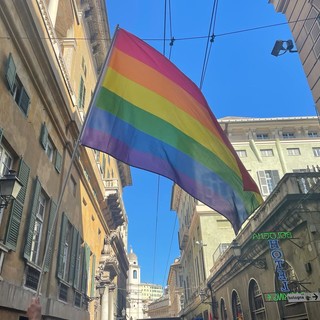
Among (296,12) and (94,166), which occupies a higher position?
(296,12)

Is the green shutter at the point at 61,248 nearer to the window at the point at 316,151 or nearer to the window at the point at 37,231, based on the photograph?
the window at the point at 37,231

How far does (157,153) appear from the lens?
6156mm

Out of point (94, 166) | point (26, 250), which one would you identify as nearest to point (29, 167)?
point (26, 250)

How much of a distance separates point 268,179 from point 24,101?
26.4m

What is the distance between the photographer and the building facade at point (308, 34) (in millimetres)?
13273

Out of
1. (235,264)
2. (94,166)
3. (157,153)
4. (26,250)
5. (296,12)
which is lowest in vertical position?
(26,250)

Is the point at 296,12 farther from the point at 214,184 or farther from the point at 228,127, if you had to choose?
the point at 228,127

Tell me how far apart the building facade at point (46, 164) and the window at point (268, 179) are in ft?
56.6

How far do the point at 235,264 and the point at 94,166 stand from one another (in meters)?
9.01

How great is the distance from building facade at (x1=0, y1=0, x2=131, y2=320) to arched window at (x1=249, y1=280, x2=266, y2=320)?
25.2ft

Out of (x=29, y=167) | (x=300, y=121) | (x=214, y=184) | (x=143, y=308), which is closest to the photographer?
(x=214, y=184)

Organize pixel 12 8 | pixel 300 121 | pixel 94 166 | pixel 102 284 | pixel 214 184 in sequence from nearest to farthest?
1. pixel 214 184
2. pixel 12 8
3. pixel 94 166
4. pixel 102 284
5. pixel 300 121

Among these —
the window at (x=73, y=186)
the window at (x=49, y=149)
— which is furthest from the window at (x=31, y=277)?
the window at (x=73, y=186)

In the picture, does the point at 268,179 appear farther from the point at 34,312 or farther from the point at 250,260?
the point at 34,312
